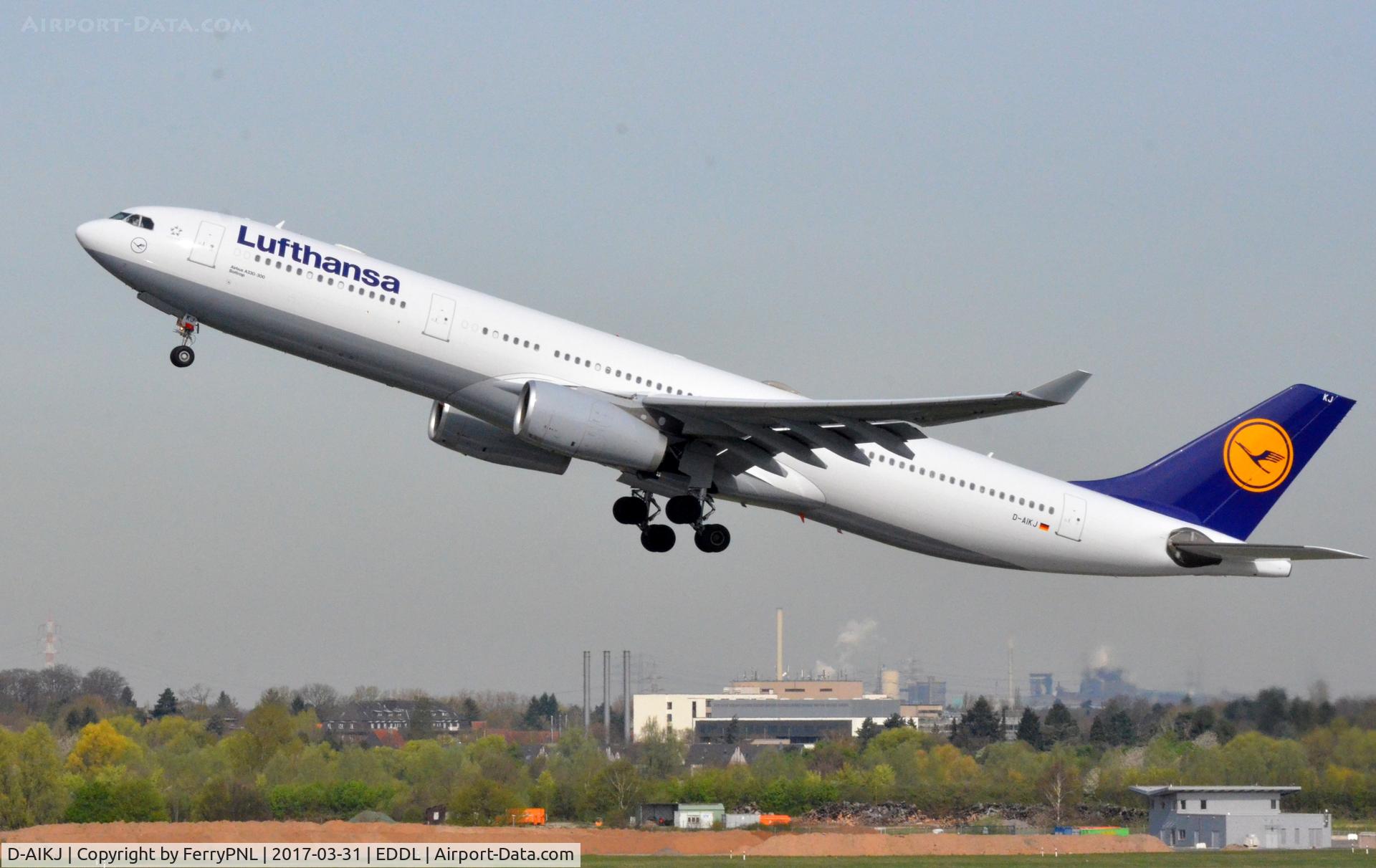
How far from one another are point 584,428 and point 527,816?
25.4m

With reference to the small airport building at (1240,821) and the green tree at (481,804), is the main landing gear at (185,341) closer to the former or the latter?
the green tree at (481,804)

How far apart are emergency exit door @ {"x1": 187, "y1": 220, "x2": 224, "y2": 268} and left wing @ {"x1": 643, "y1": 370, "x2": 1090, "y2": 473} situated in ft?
28.3

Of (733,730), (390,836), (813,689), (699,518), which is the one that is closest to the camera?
(699,518)

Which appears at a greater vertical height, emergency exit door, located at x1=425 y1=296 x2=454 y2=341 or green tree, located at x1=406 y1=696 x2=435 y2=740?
emergency exit door, located at x1=425 y1=296 x2=454 y2=341

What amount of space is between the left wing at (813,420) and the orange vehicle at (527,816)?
23.1 metres

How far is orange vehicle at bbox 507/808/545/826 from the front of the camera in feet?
168

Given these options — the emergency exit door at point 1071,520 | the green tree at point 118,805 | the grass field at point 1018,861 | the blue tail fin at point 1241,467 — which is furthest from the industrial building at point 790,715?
the emergency exit door at point 1071,520

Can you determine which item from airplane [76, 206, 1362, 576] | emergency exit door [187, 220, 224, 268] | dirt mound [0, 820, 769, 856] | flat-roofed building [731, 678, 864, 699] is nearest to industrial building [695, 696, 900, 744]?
flat-roofed building [731, 678, 864, 699]

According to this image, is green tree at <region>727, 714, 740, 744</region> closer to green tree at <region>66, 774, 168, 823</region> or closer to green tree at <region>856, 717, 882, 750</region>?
green tree at <region>856, 717, 882, 750</region>

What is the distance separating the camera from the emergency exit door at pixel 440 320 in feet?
101

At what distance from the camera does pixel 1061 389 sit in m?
26.2

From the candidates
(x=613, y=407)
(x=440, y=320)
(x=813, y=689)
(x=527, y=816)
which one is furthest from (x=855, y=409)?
(x=813, y=689)

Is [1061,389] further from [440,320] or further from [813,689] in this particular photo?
[813,689]

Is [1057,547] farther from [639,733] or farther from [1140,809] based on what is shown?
[639,733]
